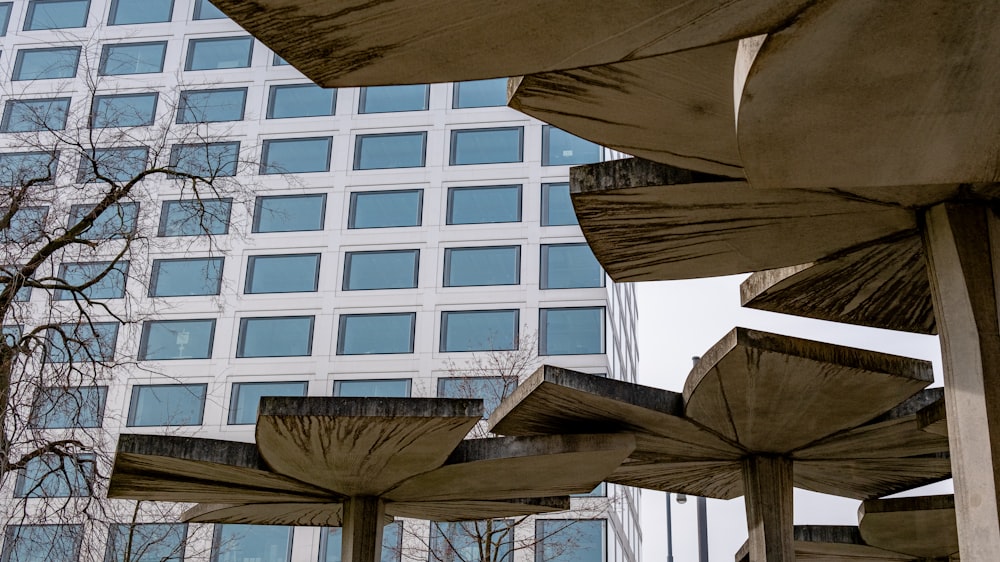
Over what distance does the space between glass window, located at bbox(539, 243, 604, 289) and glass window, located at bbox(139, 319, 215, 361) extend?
39.3ft

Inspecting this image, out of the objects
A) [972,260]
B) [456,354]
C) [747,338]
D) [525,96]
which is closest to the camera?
[525,96]

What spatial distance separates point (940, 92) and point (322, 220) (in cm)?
3584

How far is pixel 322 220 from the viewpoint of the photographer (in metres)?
40.8

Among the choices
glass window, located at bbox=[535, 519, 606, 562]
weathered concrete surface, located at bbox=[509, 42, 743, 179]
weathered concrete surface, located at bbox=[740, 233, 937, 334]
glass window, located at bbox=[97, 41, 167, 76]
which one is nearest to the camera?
weathered concrete surface, located at bbox=[509, 42, 743, 179]

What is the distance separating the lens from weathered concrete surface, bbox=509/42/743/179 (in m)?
7.27

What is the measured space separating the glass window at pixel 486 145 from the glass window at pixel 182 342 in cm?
1079

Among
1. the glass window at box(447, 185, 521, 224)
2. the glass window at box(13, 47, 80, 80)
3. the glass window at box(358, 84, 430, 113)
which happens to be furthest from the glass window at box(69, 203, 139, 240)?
the glass window at box(447, 185, 521, 224)

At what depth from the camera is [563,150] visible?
4078 centimetres

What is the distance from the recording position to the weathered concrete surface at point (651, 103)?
286 inches

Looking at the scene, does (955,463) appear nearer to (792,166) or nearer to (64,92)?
(792,166)

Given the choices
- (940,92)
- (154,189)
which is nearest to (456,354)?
(154,189)

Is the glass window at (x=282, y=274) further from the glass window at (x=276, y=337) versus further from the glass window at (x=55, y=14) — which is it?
the glass window at (x=55, y=14)

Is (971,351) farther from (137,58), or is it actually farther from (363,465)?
(137,58)

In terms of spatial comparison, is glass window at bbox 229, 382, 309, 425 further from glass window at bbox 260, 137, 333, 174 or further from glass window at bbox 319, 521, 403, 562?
glass window at bbox 260, 137, 333, 174
